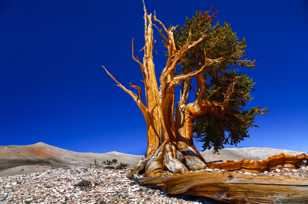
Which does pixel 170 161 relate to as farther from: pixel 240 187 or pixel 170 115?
pixel 240 187

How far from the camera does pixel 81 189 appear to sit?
40.4 ft

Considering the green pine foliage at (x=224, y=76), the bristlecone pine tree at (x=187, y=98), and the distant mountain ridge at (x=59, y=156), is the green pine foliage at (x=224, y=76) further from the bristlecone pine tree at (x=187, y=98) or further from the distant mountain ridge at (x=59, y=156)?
the distant mountain ridge at (x=59, y=156)

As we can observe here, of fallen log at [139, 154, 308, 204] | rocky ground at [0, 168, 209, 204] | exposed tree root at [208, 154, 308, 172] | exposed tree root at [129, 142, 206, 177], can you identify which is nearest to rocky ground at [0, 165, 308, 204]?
rocky ground at [0, 168, 209, 204]

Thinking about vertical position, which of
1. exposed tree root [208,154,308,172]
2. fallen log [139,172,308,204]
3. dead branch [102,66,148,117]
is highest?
dead branch [102,66,148,117]

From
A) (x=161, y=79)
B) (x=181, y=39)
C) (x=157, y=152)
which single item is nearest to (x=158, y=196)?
(x=157, y=152)

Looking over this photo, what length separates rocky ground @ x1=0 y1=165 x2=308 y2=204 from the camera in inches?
445

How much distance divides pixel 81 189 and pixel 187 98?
28.3 ft

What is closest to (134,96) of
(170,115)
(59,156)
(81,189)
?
(170,115)

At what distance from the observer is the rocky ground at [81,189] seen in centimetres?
1130

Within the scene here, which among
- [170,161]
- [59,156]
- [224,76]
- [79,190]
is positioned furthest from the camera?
[59,156]

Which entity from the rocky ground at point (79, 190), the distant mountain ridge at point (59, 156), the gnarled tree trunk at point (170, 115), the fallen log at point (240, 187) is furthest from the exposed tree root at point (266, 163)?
the distant mountain ridge at point (59, 156)

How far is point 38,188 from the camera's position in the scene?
12.7m

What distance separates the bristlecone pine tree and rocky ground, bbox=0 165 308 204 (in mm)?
2075

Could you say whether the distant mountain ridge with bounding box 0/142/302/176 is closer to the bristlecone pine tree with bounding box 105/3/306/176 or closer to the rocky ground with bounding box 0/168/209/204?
the bristlecone pine tree with bounding box 105/3/306/176
